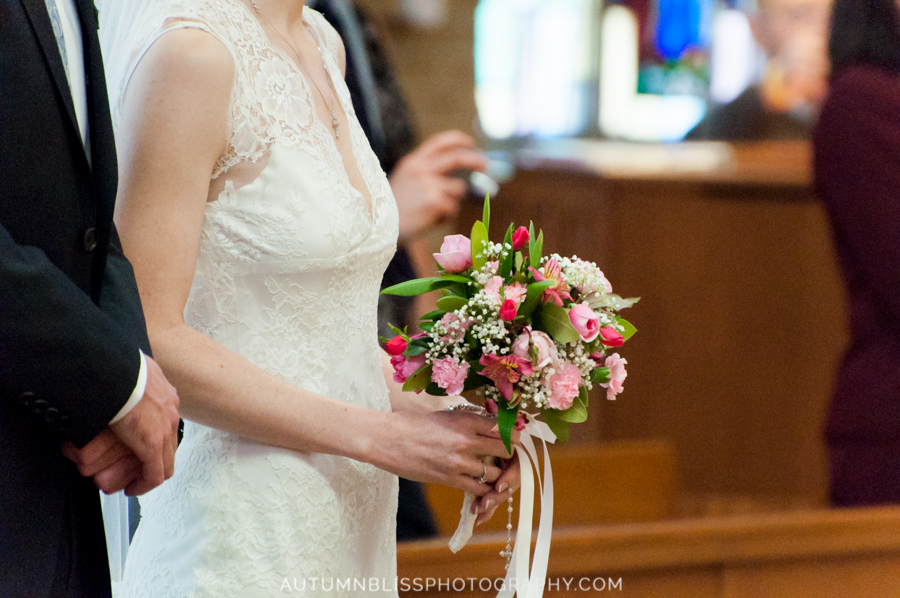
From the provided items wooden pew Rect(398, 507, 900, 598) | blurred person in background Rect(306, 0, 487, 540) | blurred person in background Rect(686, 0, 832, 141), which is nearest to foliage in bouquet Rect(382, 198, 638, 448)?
blurred person in background Rect(306, 0, 487, 540)

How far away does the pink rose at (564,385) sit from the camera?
1317 mm

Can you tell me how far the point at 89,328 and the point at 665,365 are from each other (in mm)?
4050

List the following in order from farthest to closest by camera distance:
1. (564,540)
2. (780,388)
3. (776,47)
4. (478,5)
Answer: (776,47) → (478,5) → (780,388) → (564,540)

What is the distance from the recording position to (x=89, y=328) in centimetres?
109

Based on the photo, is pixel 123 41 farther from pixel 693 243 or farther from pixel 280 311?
pixel 693 243

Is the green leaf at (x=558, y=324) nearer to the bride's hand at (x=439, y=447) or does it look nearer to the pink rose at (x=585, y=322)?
the pink rose at (x=585, y=322)

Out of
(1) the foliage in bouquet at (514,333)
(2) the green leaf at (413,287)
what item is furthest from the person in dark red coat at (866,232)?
(2) the green leaf at (413,287)

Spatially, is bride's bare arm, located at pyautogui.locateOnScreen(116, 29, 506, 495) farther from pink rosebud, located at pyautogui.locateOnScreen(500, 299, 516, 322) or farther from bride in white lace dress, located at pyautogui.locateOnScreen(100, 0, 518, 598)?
pink rosebud, located at pyautogui.locateOnScreen(500, 299, 516, 322)

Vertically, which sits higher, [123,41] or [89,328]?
[123,41]

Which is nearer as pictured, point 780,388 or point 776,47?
point 780,388

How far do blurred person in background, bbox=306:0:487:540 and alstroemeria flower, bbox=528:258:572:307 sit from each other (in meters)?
0.69

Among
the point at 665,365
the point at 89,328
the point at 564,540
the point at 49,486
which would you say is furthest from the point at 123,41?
the point at 665,365

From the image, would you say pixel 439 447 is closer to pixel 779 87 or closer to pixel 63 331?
pixel 63 331

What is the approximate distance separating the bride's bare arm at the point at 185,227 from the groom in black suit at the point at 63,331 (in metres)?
0.06
